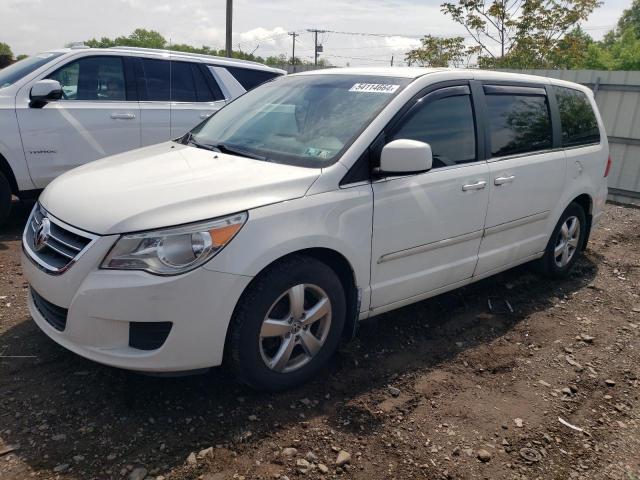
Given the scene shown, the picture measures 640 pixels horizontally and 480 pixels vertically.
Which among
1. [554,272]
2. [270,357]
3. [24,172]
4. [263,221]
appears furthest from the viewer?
[24,172]

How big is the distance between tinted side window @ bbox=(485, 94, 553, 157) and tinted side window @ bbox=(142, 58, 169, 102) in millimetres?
3904

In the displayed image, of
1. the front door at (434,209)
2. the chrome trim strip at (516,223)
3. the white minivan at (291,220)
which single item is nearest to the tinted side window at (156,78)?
the white minivan at (291,220)

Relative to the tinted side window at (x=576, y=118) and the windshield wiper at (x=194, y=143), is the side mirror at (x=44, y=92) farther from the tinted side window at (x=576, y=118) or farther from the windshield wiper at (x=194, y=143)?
the tinted side window at (x=576, y=118)

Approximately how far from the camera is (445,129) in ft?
11.9

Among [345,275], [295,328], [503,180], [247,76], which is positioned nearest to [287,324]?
[295,328]

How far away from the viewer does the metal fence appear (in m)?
9.06

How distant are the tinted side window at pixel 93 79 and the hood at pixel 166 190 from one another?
9.39 ft

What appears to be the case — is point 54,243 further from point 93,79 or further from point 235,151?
point 93,79

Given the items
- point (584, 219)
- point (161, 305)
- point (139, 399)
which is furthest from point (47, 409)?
point (584, 219)

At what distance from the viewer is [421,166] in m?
3.11

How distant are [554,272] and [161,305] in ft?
12.2

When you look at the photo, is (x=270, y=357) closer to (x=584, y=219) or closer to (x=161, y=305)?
(x=161, y=305)

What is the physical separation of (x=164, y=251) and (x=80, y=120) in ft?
12.7

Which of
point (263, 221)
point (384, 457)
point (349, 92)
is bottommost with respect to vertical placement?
point (384, 457)
